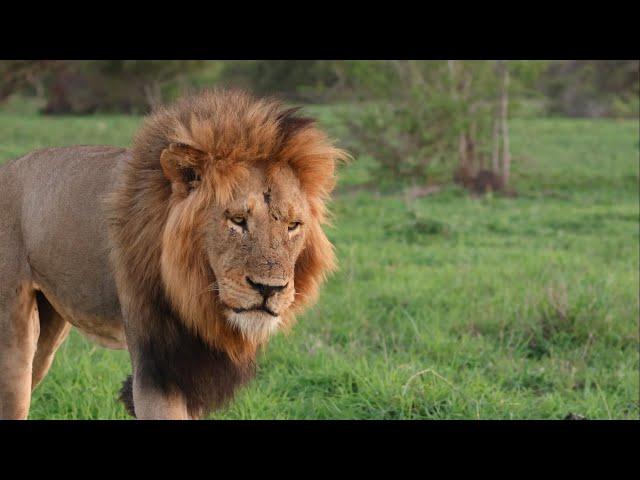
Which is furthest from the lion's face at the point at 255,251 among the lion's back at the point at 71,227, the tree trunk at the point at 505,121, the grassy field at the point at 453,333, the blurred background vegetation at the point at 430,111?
the tree trunk at the point at 505,121

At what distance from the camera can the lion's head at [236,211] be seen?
7.89 feet

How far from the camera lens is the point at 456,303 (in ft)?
19.8

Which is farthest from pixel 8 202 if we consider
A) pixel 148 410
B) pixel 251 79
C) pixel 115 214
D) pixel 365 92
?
pixel 251 79

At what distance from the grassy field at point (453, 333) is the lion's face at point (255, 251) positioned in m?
1.72

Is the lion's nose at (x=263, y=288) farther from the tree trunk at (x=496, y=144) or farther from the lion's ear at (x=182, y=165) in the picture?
the tree trunk at (x=496, y=144)

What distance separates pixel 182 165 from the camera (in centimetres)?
252

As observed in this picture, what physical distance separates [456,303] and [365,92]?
24.5 ft

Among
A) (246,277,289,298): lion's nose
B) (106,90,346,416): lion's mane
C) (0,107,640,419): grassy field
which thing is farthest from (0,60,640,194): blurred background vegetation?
(246,277,289,298): lion's nose

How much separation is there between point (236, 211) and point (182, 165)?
0.75ft

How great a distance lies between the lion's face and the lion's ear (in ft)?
0.45

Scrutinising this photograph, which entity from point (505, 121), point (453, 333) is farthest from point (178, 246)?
point (505, 121)

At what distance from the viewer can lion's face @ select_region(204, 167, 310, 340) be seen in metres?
2.38

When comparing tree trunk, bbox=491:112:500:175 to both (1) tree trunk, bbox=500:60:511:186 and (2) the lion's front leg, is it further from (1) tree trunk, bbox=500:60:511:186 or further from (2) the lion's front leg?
(2) the lion's front leg

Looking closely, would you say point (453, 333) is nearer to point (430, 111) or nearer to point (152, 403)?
point (152, 403)
